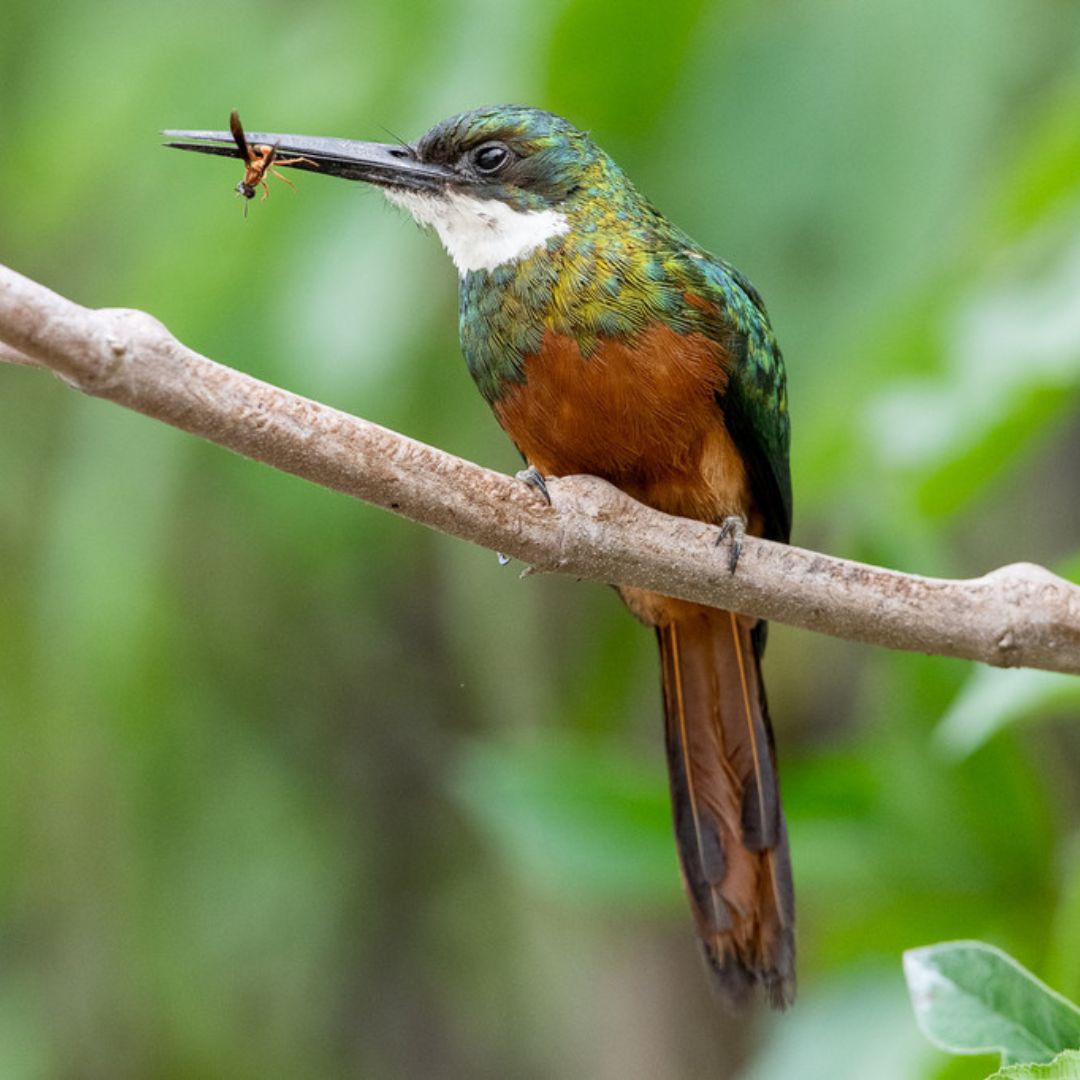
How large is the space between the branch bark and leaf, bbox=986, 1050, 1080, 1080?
20.1 inches

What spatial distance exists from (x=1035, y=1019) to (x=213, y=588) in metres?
2.34

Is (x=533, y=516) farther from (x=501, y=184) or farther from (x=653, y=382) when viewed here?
(x=501, y=184)

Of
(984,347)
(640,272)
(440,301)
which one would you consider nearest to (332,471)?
(640,272)

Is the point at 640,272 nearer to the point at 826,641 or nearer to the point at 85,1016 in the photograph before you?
the point at 826,641

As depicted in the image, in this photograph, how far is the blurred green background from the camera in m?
2.26

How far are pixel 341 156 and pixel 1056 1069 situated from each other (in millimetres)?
1318

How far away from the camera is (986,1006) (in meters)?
1.34

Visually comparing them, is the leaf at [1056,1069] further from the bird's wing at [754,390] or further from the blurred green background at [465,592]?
the bird's wing at [754,390]

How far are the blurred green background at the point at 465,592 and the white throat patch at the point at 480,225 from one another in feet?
0.59

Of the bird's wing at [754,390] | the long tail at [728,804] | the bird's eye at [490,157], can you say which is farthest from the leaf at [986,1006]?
the bird's eye at [490,157]

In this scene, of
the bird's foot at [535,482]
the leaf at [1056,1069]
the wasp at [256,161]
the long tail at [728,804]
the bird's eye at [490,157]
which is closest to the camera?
the leaf at [1056,1069]

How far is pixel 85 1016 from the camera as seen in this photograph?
3201 mm

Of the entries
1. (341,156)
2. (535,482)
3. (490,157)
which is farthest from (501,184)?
(535,482)

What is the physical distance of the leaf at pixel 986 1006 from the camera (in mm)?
1301
